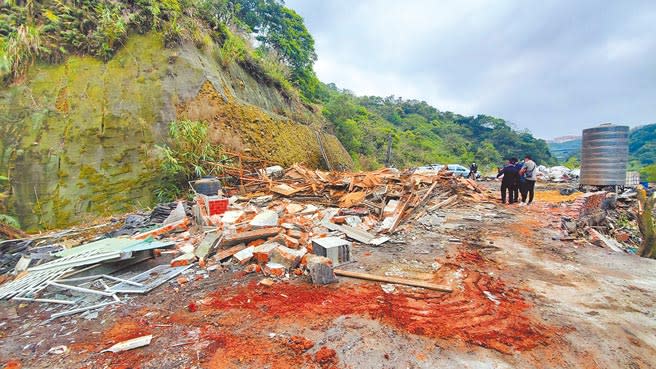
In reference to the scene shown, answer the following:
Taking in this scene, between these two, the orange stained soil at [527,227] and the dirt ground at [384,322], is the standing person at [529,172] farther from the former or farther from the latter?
the dirt ground at [384,322]

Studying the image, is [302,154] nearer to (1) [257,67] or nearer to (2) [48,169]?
(1) [257,67]

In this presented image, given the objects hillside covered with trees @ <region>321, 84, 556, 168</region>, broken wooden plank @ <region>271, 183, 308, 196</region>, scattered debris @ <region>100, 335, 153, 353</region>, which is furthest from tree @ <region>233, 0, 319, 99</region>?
scattered debris @ <region>100, 335, 153, 353</region>

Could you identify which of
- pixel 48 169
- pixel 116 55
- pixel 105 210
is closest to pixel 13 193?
pixel 48 169

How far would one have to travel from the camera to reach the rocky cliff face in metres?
7.17

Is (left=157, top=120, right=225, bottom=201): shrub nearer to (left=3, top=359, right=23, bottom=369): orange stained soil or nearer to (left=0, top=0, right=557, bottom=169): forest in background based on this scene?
(left=0, top=0, right=557, bottom=169): forest in background

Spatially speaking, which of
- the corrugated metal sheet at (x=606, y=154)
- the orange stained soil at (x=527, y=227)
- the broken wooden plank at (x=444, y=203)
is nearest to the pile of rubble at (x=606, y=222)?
the orange stained soil at (x=527, y=227)

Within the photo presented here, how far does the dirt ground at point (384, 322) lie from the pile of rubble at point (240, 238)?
252mm

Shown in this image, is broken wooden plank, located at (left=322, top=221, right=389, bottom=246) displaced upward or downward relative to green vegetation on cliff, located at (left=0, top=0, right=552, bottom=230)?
downward

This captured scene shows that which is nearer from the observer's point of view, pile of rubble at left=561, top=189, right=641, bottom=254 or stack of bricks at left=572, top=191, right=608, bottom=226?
pile of rubble at left=561, top=189, right=641, bottom=254

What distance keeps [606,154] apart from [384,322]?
38.7 feet

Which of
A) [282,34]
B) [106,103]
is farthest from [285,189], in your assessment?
[282,34]

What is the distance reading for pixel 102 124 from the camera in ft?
25.6

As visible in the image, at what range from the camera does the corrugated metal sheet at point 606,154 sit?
949 cm

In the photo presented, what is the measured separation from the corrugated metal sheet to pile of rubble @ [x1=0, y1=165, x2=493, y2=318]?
560 cm
